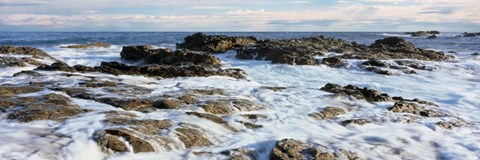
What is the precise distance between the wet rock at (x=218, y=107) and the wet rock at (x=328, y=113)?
1.40m

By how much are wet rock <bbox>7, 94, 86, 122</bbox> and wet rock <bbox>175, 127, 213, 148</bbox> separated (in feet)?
5.90

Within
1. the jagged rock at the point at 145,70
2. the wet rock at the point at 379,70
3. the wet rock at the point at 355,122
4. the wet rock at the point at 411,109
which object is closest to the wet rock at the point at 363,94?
the wet rock at the point at 411,109

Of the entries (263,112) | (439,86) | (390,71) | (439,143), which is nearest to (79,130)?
(263,112)

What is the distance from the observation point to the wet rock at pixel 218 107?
7.84 meters

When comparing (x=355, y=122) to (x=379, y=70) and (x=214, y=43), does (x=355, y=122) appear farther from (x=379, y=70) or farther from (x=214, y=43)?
(x=214, y=43)

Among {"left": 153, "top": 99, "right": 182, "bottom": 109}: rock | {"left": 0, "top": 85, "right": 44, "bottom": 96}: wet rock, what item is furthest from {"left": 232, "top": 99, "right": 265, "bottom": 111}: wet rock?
{"left": 0, "top": 85, "right": 44, "bottom": 96}: wet rock

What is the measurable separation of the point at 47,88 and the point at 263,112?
13.8 feet

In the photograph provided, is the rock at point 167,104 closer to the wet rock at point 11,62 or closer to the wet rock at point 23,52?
the wet rock at point 11,62

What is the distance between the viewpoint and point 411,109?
28.8 feet

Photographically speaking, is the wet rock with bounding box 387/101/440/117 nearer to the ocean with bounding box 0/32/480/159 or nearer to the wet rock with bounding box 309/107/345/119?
the ocean with bounding box 0/32/480/159

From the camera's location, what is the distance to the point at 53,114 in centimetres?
689

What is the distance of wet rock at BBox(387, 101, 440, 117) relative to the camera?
8.56m

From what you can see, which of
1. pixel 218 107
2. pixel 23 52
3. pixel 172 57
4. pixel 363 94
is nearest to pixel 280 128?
pixel 218 107

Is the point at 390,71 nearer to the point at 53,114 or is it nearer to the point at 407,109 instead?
the point at 407,109
